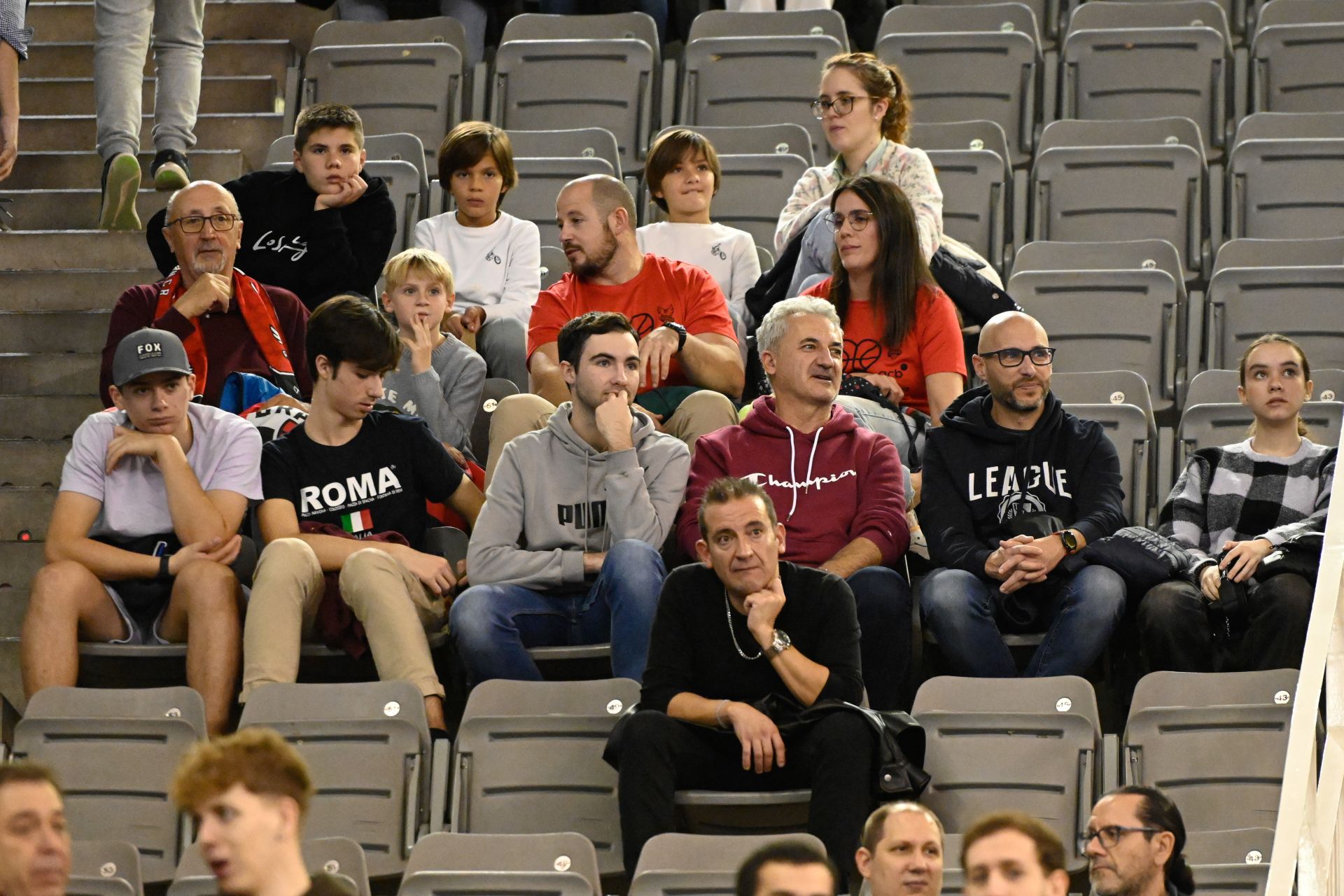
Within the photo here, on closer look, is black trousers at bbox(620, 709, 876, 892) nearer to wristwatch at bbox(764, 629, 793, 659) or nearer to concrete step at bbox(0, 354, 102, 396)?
wristwatch at bbox(764, 629, 793, 659)

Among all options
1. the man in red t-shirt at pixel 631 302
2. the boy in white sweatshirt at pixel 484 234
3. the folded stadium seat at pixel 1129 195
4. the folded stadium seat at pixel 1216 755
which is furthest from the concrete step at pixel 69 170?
the folded stadium seat at pixel 1216 755

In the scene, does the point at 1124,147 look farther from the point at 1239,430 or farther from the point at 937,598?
the point at 937,598

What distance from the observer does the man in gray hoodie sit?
14.4 ft

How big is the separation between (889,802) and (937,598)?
0.59 metres

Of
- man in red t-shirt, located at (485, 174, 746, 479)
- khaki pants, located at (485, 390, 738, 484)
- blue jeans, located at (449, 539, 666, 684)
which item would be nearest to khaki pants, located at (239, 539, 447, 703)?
blue jeans, located at (449, 539, 666, 684)

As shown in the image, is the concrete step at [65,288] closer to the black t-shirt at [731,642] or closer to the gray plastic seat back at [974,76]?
the gray plastic seat back at [974,76]

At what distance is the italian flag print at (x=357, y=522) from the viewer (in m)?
4.74

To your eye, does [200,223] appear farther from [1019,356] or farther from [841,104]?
[1019,356]

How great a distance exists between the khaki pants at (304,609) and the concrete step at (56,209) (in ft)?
8.10

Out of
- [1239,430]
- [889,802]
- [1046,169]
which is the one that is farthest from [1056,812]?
[1046,169]

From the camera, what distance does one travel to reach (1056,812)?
4.05 meters

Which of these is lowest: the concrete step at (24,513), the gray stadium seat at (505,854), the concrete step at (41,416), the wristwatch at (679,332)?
the gray stadium seat at (505,854)

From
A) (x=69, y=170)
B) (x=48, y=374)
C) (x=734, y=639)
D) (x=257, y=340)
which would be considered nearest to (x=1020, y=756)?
(x=734, y=639)

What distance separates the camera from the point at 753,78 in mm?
6961
